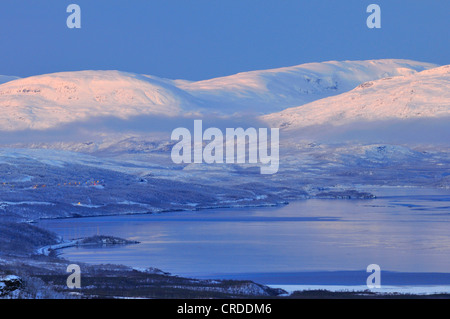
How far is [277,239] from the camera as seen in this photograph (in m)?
85.8

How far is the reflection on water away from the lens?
66125 millimetres

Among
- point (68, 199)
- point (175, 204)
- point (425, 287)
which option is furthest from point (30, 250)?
point (175, 204)

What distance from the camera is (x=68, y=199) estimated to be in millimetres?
126125

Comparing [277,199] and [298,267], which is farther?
[277,199]

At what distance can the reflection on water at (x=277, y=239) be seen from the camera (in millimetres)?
66125

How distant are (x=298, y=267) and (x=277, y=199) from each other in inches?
3539

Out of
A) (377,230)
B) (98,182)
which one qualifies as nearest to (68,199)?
(98,182)
